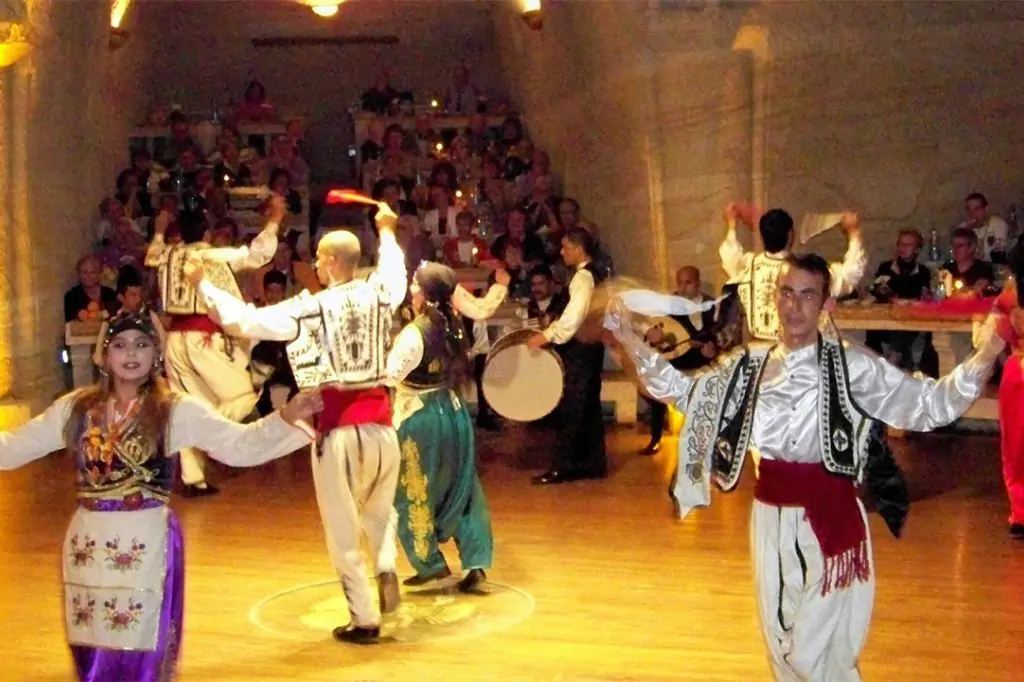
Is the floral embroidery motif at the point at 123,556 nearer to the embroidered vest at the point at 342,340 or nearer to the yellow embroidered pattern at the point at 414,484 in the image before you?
the embroidered vest at the point at 342,340

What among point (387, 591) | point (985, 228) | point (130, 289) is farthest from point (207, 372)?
point (985, 228)

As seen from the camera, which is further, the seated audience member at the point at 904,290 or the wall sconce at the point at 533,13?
the wall sconce at the point at 533,13

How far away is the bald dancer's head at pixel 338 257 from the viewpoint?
5.39m

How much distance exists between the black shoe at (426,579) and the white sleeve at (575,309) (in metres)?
1.90

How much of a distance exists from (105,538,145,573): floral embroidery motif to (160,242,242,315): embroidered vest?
3.85 meters

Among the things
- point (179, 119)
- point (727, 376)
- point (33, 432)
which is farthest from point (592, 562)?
point (179, 119)

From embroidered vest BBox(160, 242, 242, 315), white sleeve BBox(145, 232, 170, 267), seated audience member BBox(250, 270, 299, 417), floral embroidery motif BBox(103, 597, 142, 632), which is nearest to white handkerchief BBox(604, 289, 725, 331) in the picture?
floral embroidery motif BBox(103, 597, 142, 632)

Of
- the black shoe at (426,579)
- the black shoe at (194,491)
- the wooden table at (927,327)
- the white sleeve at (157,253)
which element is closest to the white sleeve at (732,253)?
the wooden table at (927,327)

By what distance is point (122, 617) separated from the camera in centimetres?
391

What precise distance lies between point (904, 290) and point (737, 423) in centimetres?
601

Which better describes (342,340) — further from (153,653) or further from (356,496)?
(153,653)

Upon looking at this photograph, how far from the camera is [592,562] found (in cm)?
659

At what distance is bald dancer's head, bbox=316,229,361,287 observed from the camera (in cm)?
539

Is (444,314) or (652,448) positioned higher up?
(444,314)
